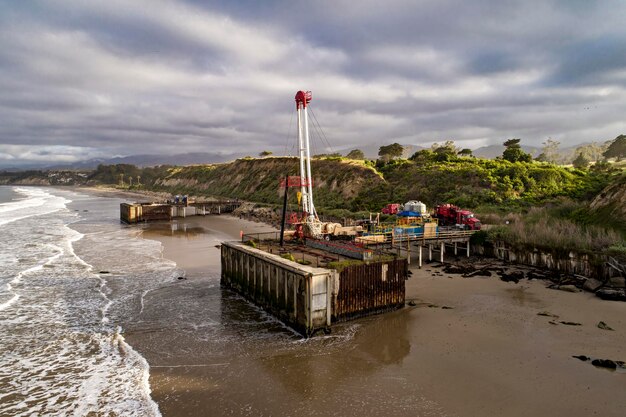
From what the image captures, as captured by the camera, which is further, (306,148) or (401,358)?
(306,148)

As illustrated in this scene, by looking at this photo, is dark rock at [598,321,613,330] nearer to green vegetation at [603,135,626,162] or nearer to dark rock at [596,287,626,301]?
dark rock at [596,287,626,301]

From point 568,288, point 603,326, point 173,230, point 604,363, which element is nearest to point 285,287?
point 604,363

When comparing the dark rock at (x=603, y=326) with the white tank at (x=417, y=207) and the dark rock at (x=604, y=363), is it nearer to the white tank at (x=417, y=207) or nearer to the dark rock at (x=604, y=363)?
the dark rock at (x=604, y=363)

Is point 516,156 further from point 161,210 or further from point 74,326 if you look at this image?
point 74,326

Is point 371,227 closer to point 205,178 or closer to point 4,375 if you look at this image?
point 4,375

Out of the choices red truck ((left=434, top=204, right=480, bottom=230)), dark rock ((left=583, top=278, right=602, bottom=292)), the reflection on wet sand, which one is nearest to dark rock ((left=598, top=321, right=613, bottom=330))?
dark rock ((left=583, top=278, right=602, bottom=292))

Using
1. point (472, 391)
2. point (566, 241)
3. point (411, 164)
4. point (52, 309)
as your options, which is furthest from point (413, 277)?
point (411, 164)

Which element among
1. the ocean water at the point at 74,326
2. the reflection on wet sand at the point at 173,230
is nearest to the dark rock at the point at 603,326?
the ocean water at the point at 74,326
